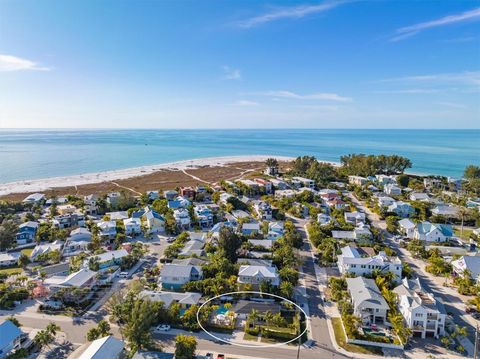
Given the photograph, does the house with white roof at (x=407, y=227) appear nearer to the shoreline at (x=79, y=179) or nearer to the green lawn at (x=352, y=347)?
the green lawn at (x=352, y=347)

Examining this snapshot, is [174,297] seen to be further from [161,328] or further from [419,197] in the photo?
[419,197]

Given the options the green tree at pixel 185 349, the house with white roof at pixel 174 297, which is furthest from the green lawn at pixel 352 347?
the house with white roof at pixel 174 297

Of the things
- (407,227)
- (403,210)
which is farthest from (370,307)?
(403,210)

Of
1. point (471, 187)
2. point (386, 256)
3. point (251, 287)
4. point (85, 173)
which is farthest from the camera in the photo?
point (85, 173)

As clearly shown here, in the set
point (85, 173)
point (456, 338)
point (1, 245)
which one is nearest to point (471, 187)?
point (456, 338)

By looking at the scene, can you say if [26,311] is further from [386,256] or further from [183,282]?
[386,256]

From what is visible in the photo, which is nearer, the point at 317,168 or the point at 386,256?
the point at 386,256
